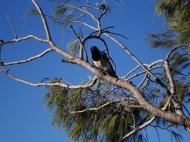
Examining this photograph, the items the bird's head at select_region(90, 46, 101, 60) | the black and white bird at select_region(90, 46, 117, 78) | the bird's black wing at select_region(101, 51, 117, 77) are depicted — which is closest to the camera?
the bird's black wing at select_region(101, 51, 117, 77)

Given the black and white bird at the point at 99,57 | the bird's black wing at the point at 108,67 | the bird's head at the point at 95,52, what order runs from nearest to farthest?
the bird's black wing at the point at 108,67, the black and white bird at the point at 99,57, the bird's head at the point at 95,52

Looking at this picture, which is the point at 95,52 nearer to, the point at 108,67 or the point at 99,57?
the point at 99,57

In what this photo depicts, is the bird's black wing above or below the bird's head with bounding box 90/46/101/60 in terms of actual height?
below

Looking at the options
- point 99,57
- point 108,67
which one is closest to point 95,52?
point 99,57

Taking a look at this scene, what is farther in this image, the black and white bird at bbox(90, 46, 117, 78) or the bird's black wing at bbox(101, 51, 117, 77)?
the black and white bird at bbox(90, 46, 117, 78)

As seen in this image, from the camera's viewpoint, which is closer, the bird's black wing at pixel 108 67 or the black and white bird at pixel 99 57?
the bird's black wing at pixel 108 67

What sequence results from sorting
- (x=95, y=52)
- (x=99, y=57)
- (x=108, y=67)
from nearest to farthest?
(x=108, y=67), (x=99, y=57), (x=95, y=52)

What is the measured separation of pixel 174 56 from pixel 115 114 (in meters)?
0.59

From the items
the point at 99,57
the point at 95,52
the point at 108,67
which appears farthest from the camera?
the point at 95,52

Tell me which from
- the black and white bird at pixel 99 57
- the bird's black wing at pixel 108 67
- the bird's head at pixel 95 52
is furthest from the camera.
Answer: the bird's head at pixel 95 52

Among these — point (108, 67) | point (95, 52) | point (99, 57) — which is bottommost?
point (108, 67)

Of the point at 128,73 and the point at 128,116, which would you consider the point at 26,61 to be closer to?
the point at 128,73

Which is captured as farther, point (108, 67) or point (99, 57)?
point (99, 57)

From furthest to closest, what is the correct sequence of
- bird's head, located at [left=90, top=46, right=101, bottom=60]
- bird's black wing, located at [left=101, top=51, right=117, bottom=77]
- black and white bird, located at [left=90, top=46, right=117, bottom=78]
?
1. bird's head, located at [left=90, top=46, right=101, bottom=60]
2. black and white bird, located at [left=90, top=46, right=117, bottom=78]
3. bird's black wing, located at [left=101, top=51, right=117, bottom=77]
